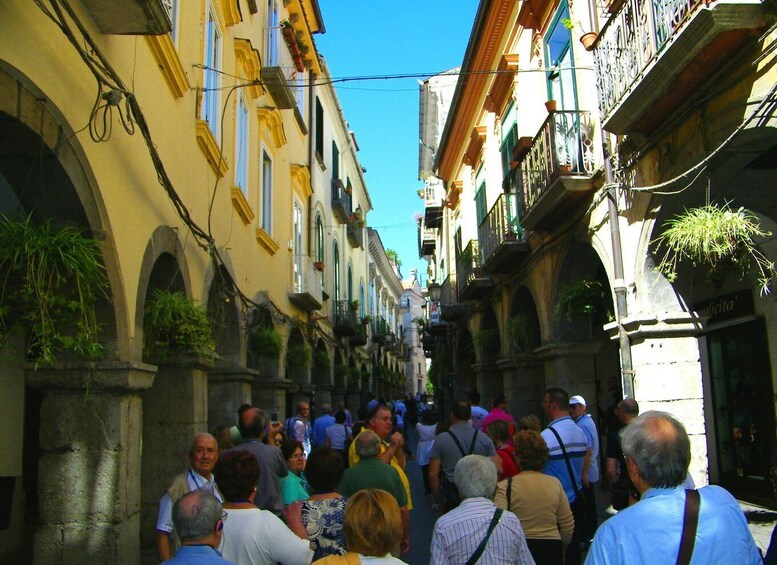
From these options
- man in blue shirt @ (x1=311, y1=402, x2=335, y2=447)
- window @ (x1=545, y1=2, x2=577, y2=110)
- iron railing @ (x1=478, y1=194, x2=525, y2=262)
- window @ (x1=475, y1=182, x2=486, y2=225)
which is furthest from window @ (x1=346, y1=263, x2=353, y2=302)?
window @ (x1=545, y1=2, x2=577, y2=110)

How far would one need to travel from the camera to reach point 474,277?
17469 millimetres

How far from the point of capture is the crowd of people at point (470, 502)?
8.14 ft

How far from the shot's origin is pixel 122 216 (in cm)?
648

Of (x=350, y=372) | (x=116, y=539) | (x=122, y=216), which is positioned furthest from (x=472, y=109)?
(x=116, y=539)

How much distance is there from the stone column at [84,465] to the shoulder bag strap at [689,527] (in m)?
4.60

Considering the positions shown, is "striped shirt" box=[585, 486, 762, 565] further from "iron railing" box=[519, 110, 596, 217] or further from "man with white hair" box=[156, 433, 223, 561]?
"iron railing" box=[519, 110, 596, 217]

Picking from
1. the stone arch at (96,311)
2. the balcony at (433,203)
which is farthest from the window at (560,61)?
the balcony at (433,203)

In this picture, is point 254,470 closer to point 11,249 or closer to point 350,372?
point 11,249

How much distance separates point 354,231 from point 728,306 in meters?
19.4

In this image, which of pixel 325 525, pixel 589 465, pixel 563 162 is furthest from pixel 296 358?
pixel 325 525

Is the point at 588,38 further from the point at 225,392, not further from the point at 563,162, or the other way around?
the point at 225,392

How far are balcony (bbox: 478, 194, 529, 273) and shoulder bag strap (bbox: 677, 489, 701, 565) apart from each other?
10286 mm

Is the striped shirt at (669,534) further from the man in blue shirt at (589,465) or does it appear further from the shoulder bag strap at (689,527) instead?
the man in blue shirt at (589,465)

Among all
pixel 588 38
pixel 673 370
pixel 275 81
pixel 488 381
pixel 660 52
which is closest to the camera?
pixel 660 52
